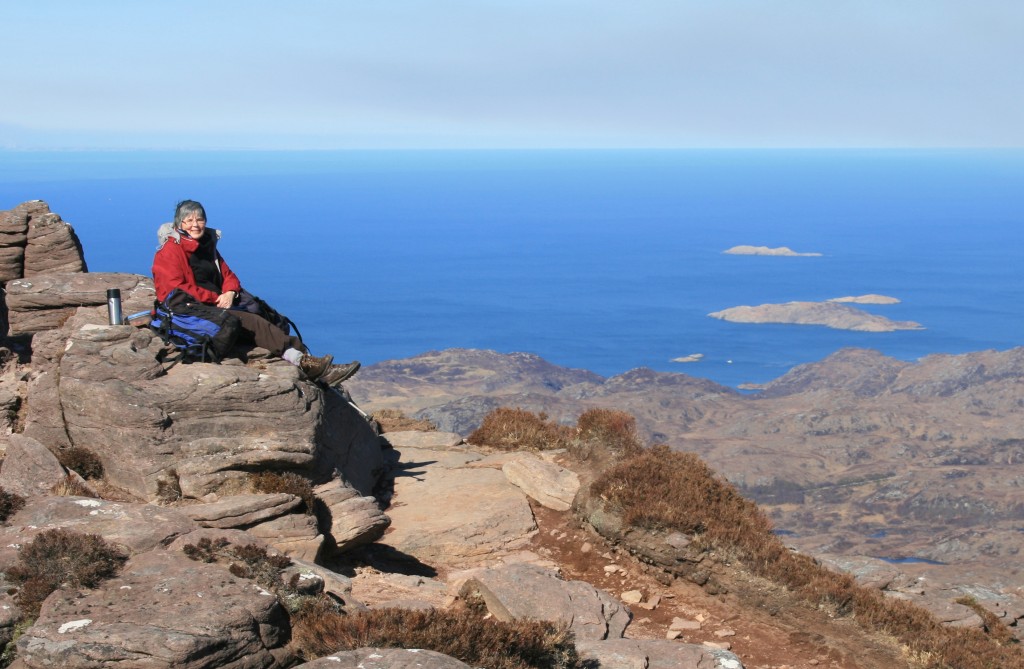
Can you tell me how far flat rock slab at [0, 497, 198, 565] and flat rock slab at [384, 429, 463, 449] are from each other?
8025 millimetres

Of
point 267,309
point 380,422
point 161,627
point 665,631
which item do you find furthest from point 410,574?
point 380,422

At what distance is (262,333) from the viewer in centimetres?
1449

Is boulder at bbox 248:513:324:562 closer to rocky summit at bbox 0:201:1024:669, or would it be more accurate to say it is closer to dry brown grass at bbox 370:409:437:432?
rocky summit at bbox 0:201:1024:669

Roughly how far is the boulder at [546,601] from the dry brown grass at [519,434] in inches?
251

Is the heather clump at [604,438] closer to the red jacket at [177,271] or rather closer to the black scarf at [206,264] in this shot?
the black scarf at [206,264]

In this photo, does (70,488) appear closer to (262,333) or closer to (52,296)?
(262,333)

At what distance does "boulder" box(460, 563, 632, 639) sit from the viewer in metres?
11.0

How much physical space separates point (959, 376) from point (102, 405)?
181806mm

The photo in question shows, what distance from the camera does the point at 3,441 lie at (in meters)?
14.0

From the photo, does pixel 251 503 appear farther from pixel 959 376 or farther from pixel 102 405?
pixel 959 376

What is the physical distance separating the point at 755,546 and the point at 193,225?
29.0 feet

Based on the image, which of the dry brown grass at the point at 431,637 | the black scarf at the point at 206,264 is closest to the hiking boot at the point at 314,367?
the black scarf at the point at 206,264

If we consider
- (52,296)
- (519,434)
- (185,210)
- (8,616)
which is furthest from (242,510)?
(519,434)

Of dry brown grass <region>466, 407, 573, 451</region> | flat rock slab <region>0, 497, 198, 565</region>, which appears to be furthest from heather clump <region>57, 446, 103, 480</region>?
dry brown grass <region>466, 407, 573, 451</region>
